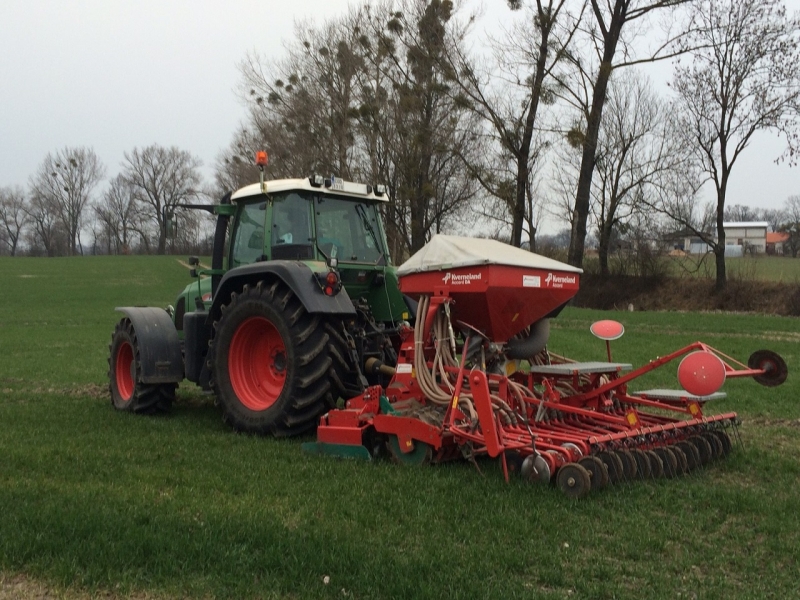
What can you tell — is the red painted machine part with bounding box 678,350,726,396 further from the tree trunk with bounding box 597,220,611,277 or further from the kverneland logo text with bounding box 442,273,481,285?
the tree trunk with bounding box 597,220,611,277

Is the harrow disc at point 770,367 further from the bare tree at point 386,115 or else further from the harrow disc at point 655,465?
the bare tree at point 386,115

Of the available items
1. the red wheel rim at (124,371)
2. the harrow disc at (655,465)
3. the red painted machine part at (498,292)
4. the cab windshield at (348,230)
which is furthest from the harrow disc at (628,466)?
the red wheel rim at (124,371)

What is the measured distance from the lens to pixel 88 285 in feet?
144

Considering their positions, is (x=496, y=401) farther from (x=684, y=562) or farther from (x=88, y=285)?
(x=88, y=285)

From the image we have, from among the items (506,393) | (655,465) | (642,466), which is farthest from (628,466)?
(506,393)

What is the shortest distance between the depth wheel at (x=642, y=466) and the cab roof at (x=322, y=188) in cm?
347

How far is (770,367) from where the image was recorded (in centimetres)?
544

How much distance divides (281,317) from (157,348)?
6.70 ft

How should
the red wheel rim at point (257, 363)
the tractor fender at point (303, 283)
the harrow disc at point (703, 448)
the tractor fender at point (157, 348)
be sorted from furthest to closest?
the tractor fender at point (157, 348) < the red wheel rim at point (257, 363) < the tractor fender at point (303, 283) < the harrow disc at point (703, 448)

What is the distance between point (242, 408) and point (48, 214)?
258 feet

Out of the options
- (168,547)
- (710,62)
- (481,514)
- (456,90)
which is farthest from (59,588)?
(710,62)

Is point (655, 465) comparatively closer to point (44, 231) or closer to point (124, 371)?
point (124, 371)

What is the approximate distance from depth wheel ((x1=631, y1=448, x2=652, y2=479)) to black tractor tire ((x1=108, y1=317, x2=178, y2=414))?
470 centimetres

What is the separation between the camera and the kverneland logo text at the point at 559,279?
212 inches
